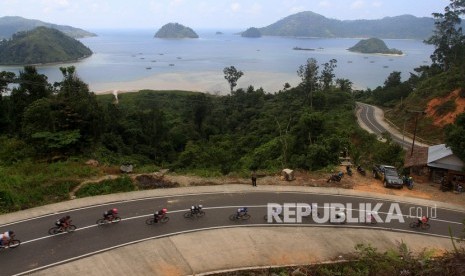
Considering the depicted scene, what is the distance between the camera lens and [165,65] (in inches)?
6836

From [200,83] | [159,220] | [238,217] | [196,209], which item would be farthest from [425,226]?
[200,83]

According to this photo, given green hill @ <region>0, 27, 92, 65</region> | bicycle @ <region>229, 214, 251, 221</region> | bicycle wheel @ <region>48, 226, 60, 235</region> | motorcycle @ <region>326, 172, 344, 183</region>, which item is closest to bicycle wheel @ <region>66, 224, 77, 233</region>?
bicycle wheel @ <region>48, 226, 60, 235</region>

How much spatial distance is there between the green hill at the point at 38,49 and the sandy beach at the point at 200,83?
52450mm

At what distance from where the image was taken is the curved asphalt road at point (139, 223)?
16.0 m

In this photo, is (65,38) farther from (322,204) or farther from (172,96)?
(322,204)

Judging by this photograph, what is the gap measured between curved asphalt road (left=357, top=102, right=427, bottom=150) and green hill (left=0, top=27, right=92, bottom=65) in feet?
438

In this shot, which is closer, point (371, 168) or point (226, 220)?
point (226, 220)

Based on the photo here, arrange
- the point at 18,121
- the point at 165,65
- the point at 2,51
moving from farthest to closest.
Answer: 1. the point at 165,65
2. the point at 2,51
3. the point at 18,121

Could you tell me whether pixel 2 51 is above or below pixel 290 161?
above

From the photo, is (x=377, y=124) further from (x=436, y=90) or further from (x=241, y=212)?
(x=241, y=212)

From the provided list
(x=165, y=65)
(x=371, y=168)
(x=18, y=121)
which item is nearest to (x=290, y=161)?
(x=371, y=168)

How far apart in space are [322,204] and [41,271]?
52.1 feet

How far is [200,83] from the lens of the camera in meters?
126

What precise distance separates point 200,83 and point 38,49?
8180 centimetres
